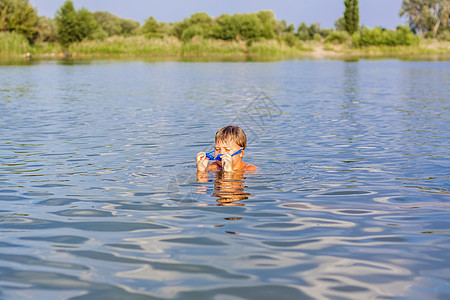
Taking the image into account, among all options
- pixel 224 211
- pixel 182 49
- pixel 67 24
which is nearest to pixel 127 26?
pixel 67 24

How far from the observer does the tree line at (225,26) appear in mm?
85625

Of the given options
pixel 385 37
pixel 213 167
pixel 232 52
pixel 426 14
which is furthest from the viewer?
pixel 426 14

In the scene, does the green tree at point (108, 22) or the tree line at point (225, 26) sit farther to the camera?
the green tree at point (108, 22)

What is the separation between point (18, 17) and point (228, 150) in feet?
284

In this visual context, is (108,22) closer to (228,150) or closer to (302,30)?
(302,30)

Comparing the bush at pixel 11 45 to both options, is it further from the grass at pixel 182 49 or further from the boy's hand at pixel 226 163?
the boy's hand at pixel 226 163

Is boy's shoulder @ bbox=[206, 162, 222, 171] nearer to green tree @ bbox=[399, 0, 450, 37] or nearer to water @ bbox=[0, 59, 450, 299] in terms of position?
water @ bbox=[0, 59, 450, 299]

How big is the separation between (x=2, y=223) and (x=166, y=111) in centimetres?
1173

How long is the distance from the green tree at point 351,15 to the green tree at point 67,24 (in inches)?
1714

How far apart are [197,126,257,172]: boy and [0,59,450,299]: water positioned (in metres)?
0.25

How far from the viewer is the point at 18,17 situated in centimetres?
8575

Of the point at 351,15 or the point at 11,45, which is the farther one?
the point at 351,15

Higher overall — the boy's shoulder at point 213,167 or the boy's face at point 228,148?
the boy's face at point 228,148

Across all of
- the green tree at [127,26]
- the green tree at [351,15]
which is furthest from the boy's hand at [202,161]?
the green tree at [127,26]
